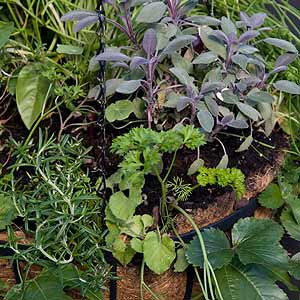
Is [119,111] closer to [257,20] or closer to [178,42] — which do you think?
[178,42]

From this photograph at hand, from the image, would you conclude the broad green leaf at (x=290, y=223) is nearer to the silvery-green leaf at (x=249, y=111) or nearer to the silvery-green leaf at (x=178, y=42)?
the silvery-green leaf at (x=249, y=111)

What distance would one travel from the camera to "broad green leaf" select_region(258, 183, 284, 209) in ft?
3.03

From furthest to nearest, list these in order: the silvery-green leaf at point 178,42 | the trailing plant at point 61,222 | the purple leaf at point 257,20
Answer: the purple leaf at point 257,20
the silvery-green leaf at point 178,42
the trailing plant at point 61,222

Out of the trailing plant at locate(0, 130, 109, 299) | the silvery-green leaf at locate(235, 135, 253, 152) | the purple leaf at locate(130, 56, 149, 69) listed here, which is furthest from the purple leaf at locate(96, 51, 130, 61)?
the silvery-green leaf at locate(235, 135, 253, 152)

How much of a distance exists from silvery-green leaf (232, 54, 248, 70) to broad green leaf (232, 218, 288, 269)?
22 centimetres

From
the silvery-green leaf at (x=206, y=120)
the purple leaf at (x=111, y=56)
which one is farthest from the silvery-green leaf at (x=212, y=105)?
the purple leaf at (x=111, y=56)

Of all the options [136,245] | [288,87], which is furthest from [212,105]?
[136,245]

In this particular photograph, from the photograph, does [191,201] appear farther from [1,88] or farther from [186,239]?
[1,88]

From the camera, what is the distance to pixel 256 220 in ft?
2.80

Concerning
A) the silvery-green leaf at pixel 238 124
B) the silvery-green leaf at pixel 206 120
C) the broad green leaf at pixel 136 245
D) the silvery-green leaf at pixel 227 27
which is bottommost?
the broad green leaf at pixel 136 245

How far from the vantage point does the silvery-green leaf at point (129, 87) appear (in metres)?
0.86

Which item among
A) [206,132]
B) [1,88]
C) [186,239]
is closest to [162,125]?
[206,132]

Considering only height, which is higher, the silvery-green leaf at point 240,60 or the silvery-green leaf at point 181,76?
the silvery-green leaf at point 240,60

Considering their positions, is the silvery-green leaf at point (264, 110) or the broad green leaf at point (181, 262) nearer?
the broad green leaf at point (181, 262)
